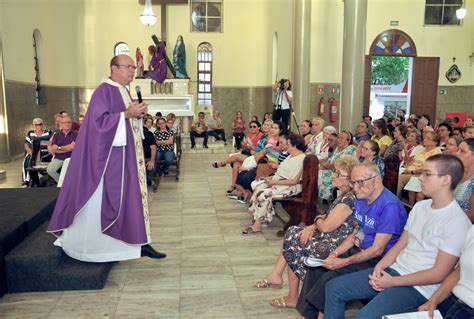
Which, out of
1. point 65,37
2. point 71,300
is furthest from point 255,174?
point 65,37

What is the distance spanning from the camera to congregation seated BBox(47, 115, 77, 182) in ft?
20.8

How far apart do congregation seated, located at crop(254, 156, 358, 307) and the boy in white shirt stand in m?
0.54

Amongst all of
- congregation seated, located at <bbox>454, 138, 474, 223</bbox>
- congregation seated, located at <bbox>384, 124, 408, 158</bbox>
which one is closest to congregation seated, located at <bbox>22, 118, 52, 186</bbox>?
congregation seated, located at <bbox>384, 124, 408, 158</bbox>

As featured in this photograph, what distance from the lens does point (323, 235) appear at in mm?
3115

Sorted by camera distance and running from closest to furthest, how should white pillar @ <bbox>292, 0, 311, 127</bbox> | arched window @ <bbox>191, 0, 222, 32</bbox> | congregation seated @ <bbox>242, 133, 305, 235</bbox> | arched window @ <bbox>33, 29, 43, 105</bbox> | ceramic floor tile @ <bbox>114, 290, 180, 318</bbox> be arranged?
ceramic floor tile @ <bbox>114, 290, 180, 318</bbox> < congregation seated @ <bbox>242, 133, 305, 235</bbox> < white pillar @ <bbox>292, 0, 311, 127</bbox> < arched window @ <bbox>33, 29, 43, 105</bbox> < arched window @ <bbox>191, 0, 222, 32</bbox>

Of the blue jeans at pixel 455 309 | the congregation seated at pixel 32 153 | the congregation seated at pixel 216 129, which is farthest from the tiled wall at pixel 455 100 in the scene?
the blue jeans at pixel 455 309

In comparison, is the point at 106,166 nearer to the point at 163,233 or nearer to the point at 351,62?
the point at 163,233

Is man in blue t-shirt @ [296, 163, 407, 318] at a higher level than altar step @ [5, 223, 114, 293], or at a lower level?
higher

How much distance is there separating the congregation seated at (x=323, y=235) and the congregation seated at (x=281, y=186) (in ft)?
5.19

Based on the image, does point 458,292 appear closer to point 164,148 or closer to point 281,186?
point 281,186

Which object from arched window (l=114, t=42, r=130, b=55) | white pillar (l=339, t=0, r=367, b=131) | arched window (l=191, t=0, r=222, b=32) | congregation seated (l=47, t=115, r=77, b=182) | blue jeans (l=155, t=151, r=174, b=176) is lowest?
blue jeans (l=155, t=151, r=174, b=176)

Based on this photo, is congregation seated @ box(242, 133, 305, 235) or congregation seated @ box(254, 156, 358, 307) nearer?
congregation seated @ box(254, 156, 358, 307)

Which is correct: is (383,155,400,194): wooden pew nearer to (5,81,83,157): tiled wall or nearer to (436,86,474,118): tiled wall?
(5,81,83,157): tiled wall

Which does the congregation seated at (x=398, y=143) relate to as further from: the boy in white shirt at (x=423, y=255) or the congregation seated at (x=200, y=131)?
the congregation seated at (x=200, y=131)
